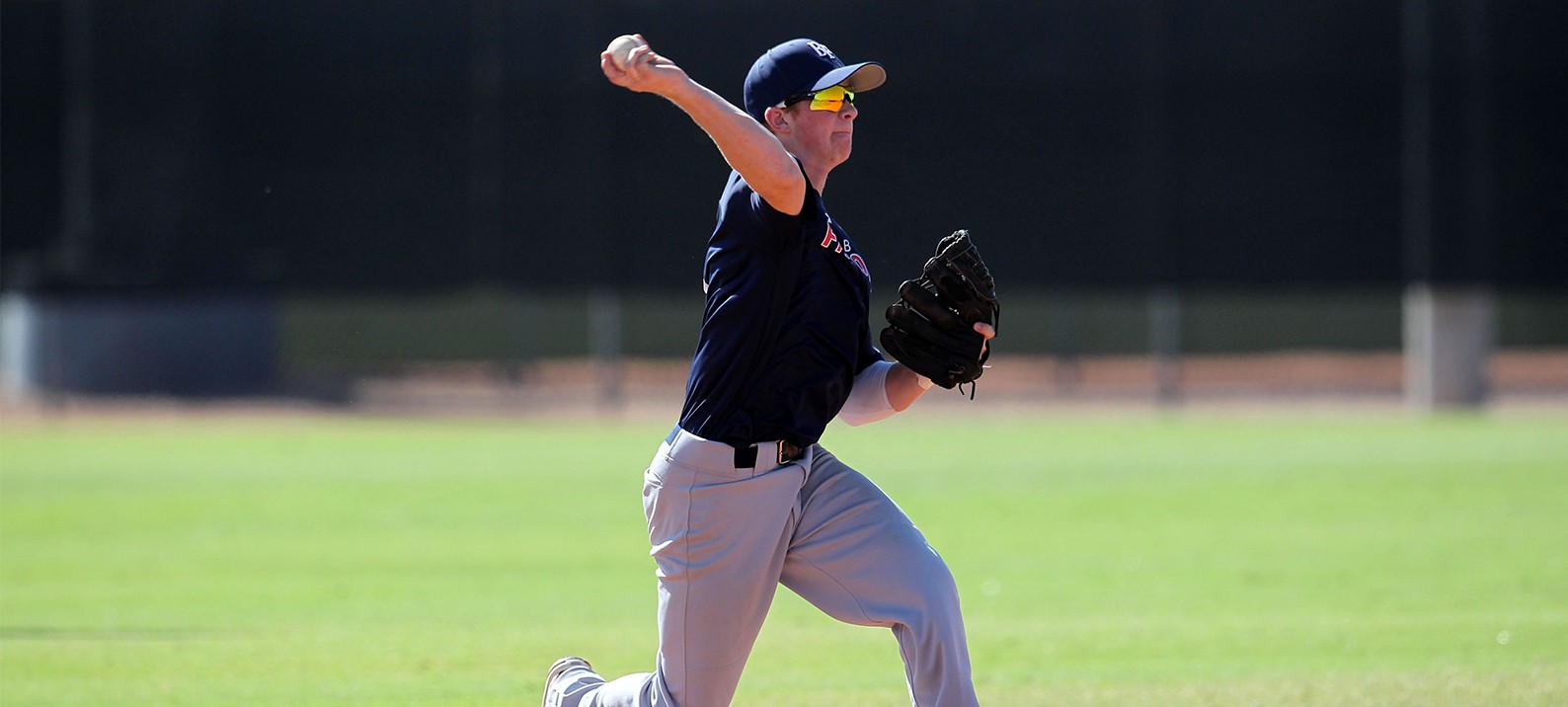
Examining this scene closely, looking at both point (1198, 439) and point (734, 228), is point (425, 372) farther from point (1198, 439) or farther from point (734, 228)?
point (734, 228)

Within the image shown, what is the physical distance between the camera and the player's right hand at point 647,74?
377 cm

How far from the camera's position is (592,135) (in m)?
20.9

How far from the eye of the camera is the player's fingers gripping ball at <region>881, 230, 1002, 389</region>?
438cm

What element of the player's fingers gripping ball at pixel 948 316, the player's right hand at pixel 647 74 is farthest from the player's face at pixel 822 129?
the player's right hand at pixel 647 74

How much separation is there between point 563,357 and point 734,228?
2286cm

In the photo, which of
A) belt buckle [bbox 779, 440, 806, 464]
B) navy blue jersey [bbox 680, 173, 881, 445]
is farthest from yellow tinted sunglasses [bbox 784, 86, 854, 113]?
belt buckle [bbox 779, 440, 806, 464]

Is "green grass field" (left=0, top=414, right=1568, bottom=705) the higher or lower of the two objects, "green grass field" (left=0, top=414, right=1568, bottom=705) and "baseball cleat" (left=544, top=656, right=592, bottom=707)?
the lower

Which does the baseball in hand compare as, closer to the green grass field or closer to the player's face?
the player's face

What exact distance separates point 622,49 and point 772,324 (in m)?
0.76

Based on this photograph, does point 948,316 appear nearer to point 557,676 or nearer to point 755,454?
point 755,454

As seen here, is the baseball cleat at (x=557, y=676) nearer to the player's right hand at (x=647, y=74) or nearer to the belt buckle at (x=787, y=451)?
the belt buckle at (x=787, y=451)

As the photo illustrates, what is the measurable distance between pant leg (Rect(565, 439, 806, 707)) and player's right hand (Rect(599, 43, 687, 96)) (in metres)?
0.95

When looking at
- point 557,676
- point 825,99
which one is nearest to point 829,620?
point 557,676

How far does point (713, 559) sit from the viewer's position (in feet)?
13.7
